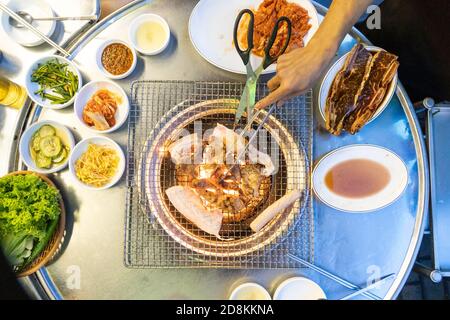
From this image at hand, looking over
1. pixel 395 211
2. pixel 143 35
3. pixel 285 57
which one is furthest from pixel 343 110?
pixel 143 35

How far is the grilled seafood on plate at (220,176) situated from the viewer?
2.52 meters

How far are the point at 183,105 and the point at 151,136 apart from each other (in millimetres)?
347

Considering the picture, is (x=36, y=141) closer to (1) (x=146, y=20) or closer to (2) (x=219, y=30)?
(1) (x=146, y=20)

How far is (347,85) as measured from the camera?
7.84 feet

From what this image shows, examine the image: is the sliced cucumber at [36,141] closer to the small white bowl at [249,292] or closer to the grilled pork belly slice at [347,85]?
the small white bowl at [249,292]

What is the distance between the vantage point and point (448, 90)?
2695 millimetres

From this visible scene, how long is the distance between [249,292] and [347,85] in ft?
5.53

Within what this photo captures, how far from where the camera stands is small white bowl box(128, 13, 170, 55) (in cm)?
252

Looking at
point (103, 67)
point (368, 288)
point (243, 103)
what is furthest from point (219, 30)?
point (368, 288)

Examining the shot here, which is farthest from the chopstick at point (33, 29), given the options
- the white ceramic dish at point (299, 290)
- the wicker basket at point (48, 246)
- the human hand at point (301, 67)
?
the white ceramic dish at point (299, 290)
